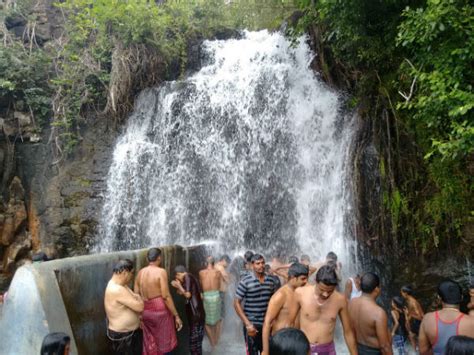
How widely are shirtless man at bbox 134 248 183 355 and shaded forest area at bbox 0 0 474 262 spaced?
13.1 ft

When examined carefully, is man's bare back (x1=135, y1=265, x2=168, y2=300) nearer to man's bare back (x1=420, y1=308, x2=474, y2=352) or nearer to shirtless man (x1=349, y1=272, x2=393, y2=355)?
shirtless man (x1=349, y1=272, x2=393, y2=355)

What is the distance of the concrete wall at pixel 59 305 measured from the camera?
A: 3711 millimetres

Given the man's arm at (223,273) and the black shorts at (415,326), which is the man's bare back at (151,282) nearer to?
the man's arm at (223,273)

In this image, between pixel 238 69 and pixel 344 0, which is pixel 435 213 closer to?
pixel 344 0

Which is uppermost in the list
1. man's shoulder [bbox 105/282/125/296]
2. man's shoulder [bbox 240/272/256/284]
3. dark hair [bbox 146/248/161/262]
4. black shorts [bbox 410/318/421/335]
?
dark hair [bbox 146/248/161/262]

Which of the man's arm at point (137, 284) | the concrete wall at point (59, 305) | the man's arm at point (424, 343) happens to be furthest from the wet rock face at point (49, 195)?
the man's arm at point (424, 343)

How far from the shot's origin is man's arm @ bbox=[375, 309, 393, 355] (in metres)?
3.73

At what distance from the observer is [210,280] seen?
669 centimetres

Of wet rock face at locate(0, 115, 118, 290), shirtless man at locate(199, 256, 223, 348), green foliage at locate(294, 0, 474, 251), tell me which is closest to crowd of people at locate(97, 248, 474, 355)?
shirtless man at locate(199, 256, 223, 348)

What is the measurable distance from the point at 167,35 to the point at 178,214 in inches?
283

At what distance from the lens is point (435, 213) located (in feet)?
24.3

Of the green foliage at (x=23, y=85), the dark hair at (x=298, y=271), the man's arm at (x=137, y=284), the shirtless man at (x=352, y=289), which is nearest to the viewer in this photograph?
the dark hair at (x=298, y=271)

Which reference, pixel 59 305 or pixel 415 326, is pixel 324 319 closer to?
pixel 59 305

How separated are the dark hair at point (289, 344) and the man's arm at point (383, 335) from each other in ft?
5.92
